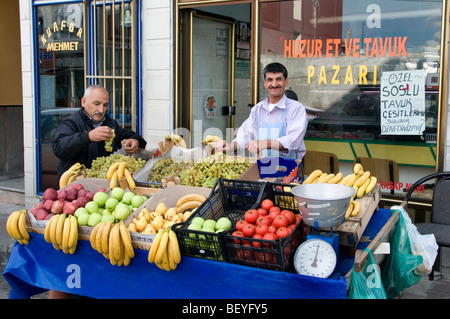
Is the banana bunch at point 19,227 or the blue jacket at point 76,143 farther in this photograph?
the blue jacket at point 76,143

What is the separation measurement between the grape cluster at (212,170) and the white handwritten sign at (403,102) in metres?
2.23

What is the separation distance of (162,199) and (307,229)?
49.0 inches

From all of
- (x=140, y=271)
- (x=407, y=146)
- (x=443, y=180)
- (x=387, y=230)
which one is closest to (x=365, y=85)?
(x=407, y=146)

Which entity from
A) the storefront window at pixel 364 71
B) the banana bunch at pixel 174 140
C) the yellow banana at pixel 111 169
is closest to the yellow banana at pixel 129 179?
the yellow banana at pixel 111 169

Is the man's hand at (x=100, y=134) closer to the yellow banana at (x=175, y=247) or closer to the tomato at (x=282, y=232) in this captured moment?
the yellow banana at (x=175, y=247)

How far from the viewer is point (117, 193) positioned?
3889 millimetres

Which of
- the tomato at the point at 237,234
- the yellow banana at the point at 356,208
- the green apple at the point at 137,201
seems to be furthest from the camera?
the green apple at the point at 137,201

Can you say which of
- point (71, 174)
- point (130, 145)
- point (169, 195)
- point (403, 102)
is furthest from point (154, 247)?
point (403, 102)

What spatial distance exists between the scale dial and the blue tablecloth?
0.14ft

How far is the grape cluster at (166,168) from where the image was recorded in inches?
172

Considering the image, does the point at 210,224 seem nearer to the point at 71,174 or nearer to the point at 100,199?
the point at 100,199

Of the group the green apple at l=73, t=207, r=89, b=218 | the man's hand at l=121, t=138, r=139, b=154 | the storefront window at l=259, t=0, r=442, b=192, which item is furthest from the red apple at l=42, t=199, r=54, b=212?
the storefront window at l=259, t=0, r=442, b=192

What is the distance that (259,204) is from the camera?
339cm

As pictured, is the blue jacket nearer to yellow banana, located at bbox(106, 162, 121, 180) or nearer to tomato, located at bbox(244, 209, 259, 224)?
yellow banana, located at bbox(106, 162, 121, 180)
